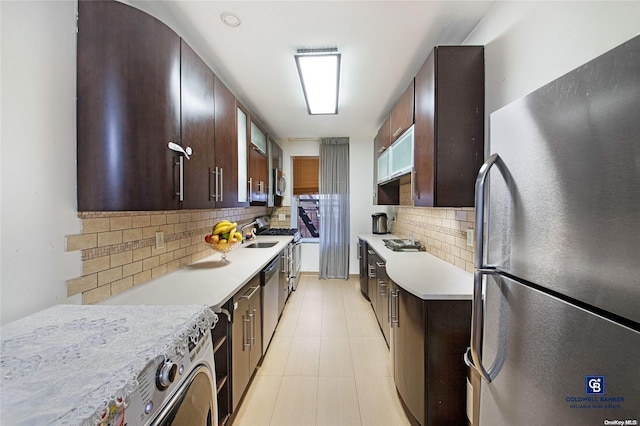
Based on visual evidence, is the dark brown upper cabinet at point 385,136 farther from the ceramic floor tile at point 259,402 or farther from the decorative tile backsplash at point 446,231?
the ceramic floor tile at point 259,402

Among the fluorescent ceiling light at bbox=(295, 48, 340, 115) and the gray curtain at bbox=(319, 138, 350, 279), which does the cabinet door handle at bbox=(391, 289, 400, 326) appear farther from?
the gray curtain at bbox=(319, 138, 350, 279)

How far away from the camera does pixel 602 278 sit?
0.52m

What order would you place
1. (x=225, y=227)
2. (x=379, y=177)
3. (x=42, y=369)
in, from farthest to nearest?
(x=379, y=177), (x=225, y=227), (x=42, y=369)

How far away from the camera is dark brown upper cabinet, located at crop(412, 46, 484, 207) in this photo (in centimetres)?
151

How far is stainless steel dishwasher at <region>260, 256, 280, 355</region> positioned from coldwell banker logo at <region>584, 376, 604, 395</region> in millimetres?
1826

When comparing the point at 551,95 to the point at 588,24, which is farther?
the point at 588,24

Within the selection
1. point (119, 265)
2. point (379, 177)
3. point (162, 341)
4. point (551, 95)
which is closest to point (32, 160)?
point (119, 265)

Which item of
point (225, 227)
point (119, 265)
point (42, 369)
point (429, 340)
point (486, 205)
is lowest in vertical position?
point (429, 340)

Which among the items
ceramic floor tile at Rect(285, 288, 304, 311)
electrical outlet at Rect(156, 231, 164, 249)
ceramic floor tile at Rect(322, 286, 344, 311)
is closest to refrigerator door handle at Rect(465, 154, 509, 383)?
electrical outlet at Rect(156, 231, 164, 249)

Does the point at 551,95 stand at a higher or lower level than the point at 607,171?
higher

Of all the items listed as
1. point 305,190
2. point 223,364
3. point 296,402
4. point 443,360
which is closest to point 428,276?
point 443,360

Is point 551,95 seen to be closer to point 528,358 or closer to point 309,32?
point 528,358

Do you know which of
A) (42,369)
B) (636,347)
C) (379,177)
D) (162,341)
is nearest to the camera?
(636,347)

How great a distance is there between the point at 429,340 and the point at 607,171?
3.80ft
